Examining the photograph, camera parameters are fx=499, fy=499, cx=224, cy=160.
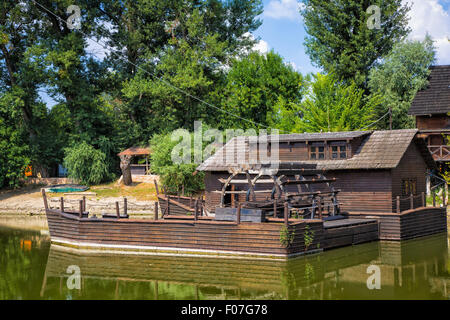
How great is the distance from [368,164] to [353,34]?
1001 inches

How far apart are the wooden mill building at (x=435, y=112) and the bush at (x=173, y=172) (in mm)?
17780

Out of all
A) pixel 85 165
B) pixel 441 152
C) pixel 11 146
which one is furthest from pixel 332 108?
pixel 11 146

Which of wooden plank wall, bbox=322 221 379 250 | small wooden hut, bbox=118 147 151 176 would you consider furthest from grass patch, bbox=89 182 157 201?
wooden plank wall, bbox=322 221 379 250

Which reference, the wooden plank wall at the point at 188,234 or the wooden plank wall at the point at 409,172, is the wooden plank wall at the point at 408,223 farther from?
the wooden plank wall at the point at 188,234

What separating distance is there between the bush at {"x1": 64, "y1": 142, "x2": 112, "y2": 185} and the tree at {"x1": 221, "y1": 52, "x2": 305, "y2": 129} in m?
13.8

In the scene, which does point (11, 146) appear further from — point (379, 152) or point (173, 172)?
point (379, 152)

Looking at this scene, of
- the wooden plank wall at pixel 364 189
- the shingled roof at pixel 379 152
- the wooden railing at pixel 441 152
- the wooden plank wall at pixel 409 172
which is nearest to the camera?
the shingled roof at pixel 379 152

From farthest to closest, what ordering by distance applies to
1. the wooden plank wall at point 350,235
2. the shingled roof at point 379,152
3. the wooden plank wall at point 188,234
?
the shingled roof at point 379,152 → the wooden plank wall at point 350,235 → the wooden plank wall at point 188,234

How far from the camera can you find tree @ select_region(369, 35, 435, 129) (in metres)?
41.6

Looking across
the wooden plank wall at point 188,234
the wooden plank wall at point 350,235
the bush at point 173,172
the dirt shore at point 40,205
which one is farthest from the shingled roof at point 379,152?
the dirt shore at point 40,205

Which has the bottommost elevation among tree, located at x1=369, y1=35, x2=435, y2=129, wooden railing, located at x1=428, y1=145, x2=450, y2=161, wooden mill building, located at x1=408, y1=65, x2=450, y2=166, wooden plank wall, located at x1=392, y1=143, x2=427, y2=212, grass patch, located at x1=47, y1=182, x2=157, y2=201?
grass patch, located at x1=47, y1=182, x2=157, y2=201

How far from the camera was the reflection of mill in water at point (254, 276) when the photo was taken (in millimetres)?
14625

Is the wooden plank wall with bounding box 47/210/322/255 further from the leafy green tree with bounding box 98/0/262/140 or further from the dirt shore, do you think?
the leafy green tree with bounding box 98/0/262/140
